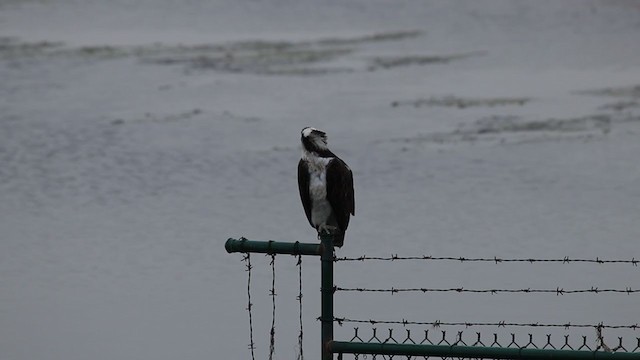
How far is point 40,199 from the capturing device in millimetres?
14906

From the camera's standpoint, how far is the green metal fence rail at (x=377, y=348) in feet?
19.5

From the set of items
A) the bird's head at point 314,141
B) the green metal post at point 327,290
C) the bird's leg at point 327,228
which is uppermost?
the bird's head at point 314,141

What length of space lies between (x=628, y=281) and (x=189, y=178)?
5.95 metres

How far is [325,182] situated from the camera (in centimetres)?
774

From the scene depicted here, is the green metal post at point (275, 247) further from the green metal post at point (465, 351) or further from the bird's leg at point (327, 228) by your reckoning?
the bird's leg at point (327, 228)

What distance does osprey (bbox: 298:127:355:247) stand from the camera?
7672mm

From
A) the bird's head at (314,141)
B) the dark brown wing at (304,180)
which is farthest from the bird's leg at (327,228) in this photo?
the bird's head at (314,141)

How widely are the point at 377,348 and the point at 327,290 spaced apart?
32 cm

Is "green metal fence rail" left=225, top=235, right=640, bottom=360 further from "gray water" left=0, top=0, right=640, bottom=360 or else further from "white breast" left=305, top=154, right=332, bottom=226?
"gray water" left=0, top=0, right=640, bottom=360

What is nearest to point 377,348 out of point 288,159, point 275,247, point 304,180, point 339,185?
point 275,247

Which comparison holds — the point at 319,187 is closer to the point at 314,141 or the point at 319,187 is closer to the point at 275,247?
the point at 314,141

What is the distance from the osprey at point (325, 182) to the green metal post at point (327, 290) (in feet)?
4.58

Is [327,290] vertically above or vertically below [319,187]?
below

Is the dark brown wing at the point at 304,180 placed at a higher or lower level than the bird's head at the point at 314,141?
lower
